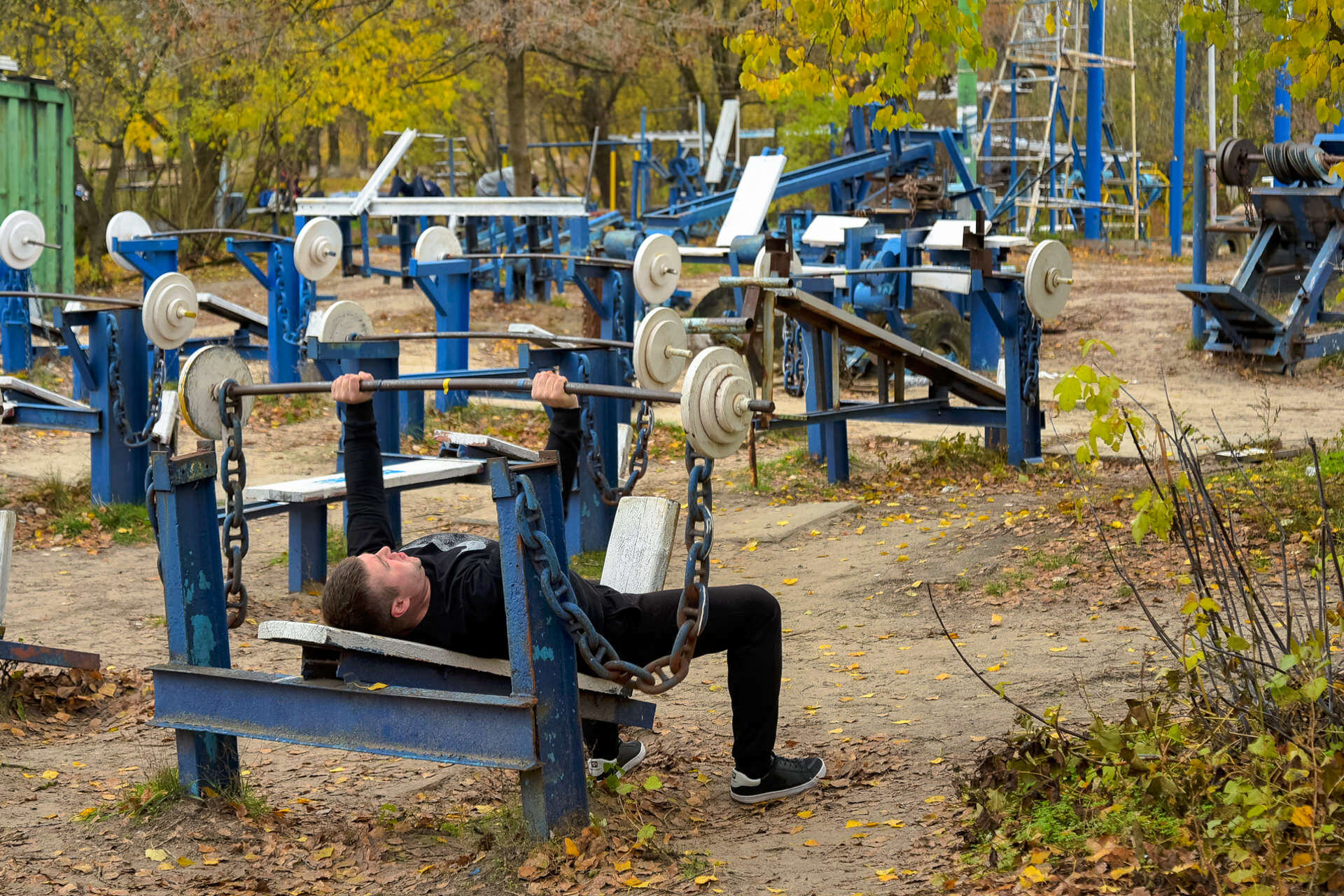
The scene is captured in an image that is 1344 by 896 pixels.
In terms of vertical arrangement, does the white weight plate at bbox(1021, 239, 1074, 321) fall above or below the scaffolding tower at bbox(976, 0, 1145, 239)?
below

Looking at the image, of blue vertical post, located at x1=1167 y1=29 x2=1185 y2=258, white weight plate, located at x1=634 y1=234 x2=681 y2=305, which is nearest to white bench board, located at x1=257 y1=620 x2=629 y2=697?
white weight plate, located at x1=634 y1=234 x2=681 y2=305

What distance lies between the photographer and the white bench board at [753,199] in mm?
14312

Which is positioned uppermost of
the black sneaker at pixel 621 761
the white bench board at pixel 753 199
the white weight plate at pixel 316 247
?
the white bench board at pixel 753 199

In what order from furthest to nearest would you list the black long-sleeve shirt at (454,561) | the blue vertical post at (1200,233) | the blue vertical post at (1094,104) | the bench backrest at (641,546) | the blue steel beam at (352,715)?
1. the blue vertical post at (1094,104)
2. the blue vertical post at (1200,233)
3. the bench backrest at (641,546)
4. the black long-sleeve shirt at (454,561)
5. the blue steel beam at (352,715)

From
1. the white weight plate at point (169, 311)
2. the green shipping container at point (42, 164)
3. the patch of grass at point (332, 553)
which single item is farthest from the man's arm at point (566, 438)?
the green shipping container at point (42, 164)

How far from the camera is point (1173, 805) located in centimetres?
342

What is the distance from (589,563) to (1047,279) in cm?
361

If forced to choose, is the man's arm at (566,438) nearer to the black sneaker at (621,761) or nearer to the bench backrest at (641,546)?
the bench backrest at (641,546)

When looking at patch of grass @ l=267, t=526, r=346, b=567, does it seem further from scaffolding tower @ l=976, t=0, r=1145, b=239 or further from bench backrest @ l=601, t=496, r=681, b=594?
scaffolding tower @ l=976, t=0, r=1145, b=239

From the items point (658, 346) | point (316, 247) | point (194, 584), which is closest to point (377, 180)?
point (316, 247)

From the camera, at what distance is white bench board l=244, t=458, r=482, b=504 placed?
21.0 feet

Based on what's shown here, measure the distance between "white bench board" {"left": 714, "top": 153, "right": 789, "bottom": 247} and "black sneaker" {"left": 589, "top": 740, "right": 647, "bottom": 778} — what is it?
9.99 m

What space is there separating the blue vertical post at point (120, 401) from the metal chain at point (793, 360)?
17.0 ft

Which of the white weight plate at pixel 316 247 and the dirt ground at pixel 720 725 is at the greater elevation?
the white weight plate at pixel 316 247
